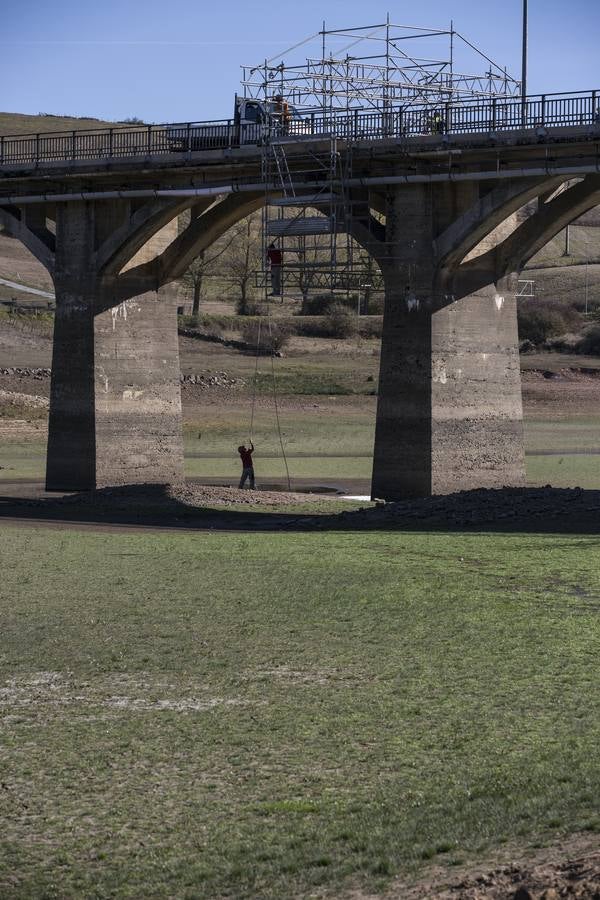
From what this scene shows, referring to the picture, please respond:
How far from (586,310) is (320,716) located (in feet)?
258

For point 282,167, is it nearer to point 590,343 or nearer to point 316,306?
point 590,343

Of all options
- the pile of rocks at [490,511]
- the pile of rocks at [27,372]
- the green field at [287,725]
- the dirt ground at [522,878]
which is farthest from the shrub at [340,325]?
the dirt ground at [522,878]

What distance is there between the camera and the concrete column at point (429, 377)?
120 ft

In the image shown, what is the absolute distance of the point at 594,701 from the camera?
41.5ft

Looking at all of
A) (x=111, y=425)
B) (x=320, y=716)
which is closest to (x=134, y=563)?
(x=320, y=716)

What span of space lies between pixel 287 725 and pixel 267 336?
217 ft

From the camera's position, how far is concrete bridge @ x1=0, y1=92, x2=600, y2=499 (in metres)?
35.7

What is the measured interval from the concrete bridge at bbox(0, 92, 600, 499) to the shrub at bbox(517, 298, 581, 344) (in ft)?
129

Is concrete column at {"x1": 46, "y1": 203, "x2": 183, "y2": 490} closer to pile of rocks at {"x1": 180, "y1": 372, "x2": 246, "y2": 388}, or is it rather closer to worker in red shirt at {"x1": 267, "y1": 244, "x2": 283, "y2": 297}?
worker in red shirt at {"x1": 267, "y1": 244, "x2": 283, "y2": 297}

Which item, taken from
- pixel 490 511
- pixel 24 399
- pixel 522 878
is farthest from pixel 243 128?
pixel 522 878

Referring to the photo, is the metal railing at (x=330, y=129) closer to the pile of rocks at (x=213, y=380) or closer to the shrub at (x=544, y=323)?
the pile of rocks at (x=213, y=380)

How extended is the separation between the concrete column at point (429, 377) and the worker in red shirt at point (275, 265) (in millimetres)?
3324

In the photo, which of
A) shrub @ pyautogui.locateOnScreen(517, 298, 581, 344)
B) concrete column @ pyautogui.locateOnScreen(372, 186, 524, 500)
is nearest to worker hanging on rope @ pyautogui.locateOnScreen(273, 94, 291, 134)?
concrete column @ pyautogui.locateOnScreen(372, 186, 524, 500)

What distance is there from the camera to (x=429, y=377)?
120 ft
